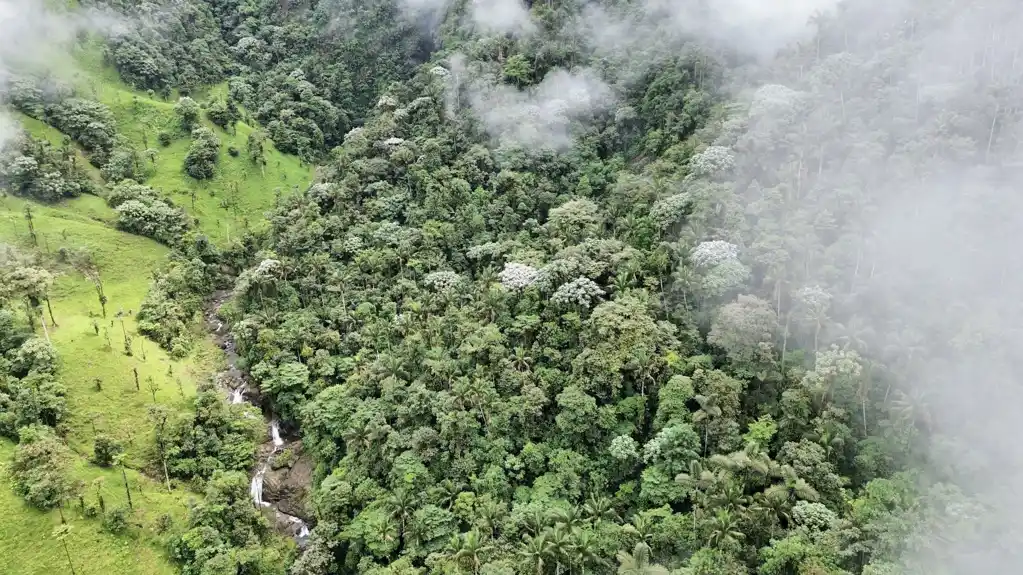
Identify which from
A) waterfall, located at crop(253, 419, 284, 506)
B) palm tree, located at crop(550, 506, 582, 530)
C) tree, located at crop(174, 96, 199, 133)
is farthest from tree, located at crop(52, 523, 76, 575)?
tree, located at crop(174, 96, 199, 133)

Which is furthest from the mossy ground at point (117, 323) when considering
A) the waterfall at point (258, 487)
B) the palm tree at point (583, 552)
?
the palm tree at point (583, 552)

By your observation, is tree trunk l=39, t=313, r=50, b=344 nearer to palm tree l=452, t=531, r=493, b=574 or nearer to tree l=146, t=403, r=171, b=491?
tree l=146, t=403, r=171, b=491

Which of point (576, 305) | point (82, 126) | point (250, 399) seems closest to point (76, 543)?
point (250, 399)

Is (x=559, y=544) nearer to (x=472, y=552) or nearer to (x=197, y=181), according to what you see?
(x=472, y=552)

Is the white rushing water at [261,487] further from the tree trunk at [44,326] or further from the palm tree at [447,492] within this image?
the tree trunk at [44,326]

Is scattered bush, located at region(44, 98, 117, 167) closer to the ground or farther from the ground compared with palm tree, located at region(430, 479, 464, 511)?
farther from the ground
